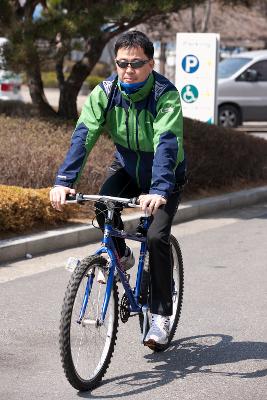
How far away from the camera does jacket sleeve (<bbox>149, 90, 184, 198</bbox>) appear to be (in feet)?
18.2

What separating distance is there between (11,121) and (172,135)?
8.53 meters

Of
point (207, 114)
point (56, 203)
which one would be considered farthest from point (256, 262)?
point (207, 114)

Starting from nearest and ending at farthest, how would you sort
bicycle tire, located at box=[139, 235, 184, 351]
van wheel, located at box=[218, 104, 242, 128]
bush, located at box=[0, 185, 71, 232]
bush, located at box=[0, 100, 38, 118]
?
bicycle tire, located at box=[139, 235, 184, 351] → bush, located at box=[0, 185, 71, 232] → bush, located at box=[0, 100, 38, 118] → van wheel, located at box=[218, 104, 242, 128]

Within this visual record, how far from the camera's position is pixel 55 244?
991 cm

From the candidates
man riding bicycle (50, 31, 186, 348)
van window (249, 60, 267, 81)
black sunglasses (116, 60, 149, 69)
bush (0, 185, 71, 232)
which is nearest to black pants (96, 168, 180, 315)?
man riding bicycle (50, 31, 186, 348)

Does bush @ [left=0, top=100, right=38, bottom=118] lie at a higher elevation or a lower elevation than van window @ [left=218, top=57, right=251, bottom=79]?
lower

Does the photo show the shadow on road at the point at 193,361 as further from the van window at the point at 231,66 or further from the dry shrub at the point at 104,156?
the van window at the point at 231,66

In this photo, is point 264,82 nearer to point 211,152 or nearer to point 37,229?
point 211,152

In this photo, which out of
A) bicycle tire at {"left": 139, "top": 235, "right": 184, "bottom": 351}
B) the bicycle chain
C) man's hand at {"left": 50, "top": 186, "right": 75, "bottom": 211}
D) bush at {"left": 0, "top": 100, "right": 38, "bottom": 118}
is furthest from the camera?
bush at {"left": 0, "top": 100, "right": 38, "bottom": 118}

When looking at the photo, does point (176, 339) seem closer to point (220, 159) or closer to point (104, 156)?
point (104, 156)

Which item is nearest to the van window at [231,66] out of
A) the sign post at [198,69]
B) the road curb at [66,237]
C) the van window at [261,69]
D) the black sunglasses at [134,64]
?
the van window at [261,69]

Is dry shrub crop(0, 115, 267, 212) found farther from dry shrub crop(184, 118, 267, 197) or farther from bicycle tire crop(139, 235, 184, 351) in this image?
bicycle tire crop(139, 235, 184, 351)

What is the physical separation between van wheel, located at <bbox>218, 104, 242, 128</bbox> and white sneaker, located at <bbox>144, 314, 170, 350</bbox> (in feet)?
59.7

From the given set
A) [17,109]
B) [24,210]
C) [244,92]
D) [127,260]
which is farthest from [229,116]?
[127,260]
